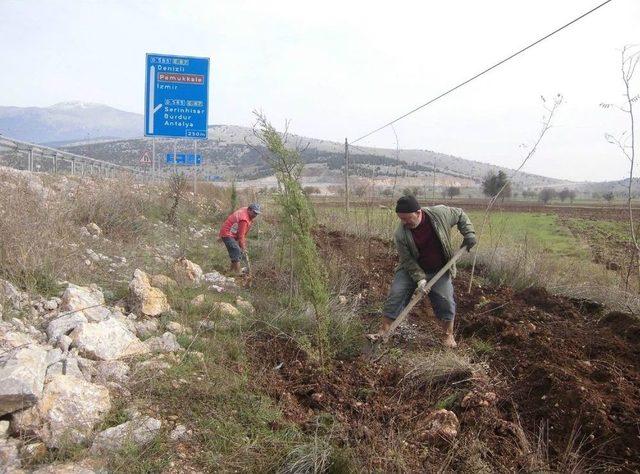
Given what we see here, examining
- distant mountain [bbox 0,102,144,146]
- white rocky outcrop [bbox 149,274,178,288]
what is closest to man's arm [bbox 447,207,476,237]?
white rocky outcrop [bbox 149,274,178,288]

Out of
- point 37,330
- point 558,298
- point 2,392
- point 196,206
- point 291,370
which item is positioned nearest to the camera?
point 2,392

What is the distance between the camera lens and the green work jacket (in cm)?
527

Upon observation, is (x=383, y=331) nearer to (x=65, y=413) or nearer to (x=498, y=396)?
(x=498, y=396)

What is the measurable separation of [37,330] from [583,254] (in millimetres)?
11185

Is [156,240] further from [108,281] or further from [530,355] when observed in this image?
[530,355]

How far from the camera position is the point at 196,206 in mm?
16047

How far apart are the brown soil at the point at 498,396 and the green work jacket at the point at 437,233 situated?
0.68 metres

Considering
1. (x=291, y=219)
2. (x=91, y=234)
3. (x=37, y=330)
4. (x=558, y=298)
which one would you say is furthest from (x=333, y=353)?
(x=91, y=234)

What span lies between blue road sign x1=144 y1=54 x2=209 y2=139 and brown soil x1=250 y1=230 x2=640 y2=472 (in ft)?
34.5

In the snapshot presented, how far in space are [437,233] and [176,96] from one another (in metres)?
11.3

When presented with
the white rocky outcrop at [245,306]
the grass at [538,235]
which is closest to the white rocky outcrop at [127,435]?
the white rocky outcrop at [245,306]

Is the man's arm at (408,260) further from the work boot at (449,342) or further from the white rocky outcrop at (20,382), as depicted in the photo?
the white rocky outcrop at (20,382)

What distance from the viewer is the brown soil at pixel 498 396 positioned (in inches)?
122

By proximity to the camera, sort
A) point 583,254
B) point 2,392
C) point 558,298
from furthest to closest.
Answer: point 583,254 → point 558,298 → point 2,392
